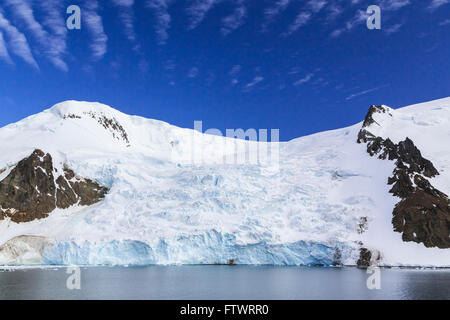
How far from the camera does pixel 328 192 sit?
190ft

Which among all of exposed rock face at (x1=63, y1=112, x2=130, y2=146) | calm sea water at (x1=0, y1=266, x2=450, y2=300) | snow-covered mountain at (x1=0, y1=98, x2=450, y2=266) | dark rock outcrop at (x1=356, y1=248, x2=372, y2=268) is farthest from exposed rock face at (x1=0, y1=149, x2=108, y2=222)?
dark rock outcrop at (x1=356, y1=248, x2=372, y2=268)

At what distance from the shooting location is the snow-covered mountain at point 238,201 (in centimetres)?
4909

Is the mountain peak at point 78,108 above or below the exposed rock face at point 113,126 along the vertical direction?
above

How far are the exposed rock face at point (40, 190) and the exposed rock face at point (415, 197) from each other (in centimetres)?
3998

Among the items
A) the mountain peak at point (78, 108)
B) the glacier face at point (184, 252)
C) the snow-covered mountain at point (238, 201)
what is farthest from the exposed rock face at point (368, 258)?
the mountain peak at point (78, 108)

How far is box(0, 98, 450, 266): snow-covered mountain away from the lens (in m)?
49.1

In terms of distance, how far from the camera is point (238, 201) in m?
55.5

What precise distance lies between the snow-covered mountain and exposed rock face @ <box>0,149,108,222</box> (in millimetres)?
142

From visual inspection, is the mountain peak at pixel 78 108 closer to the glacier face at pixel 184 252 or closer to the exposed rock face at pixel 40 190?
the exposed rock face at pixel 40 190

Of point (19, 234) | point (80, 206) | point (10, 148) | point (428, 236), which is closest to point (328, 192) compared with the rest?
point (428, 236)

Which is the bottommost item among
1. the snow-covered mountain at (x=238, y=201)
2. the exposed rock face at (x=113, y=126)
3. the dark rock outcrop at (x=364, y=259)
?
the dark rock outcrop at (x=364, y=259)

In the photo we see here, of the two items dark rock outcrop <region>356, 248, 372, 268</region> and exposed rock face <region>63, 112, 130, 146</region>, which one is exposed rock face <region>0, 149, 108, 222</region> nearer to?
exposed rock face <region>63, 112, 130, 146</region>

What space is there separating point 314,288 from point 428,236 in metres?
24.2

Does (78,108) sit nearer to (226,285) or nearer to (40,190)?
(40,190)
